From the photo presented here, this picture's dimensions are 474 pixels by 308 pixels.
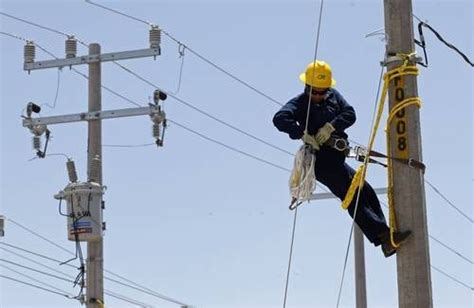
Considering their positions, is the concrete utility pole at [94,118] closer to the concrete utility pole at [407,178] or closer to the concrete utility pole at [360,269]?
the concrete utility pole at [360,269]

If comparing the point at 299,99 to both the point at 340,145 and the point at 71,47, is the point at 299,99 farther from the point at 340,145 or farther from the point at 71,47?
the point at 71,47

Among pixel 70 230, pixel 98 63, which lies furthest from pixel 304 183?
pixel 98 63

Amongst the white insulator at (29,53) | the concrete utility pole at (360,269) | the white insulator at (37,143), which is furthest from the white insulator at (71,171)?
the concrete utility pole at (360,269)

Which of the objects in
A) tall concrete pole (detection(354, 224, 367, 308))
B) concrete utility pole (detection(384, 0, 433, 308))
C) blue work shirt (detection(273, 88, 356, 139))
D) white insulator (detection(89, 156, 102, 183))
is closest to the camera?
concrete utility pole (detection(384, 0, 433, 308))

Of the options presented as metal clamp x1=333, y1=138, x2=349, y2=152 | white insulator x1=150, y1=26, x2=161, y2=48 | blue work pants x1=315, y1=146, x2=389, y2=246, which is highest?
white insulator x1=150, y1=26, x2=161, y2=48

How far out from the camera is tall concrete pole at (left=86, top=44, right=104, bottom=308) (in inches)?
617

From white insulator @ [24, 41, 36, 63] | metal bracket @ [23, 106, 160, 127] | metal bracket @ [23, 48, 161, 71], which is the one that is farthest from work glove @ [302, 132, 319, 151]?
white insulator @ [24, 41, 36, 63]

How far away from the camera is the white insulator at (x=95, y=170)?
16.0m

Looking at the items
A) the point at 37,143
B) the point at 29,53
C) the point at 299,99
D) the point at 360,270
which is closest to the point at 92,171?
the point at 37,143

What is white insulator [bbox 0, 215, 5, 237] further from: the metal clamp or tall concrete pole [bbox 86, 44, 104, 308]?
the metal clamp

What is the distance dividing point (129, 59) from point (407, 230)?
10461 mm

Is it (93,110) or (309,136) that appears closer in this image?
(309,136)

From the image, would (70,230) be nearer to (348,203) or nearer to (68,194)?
(68,194)

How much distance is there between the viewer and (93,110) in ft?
54.6
